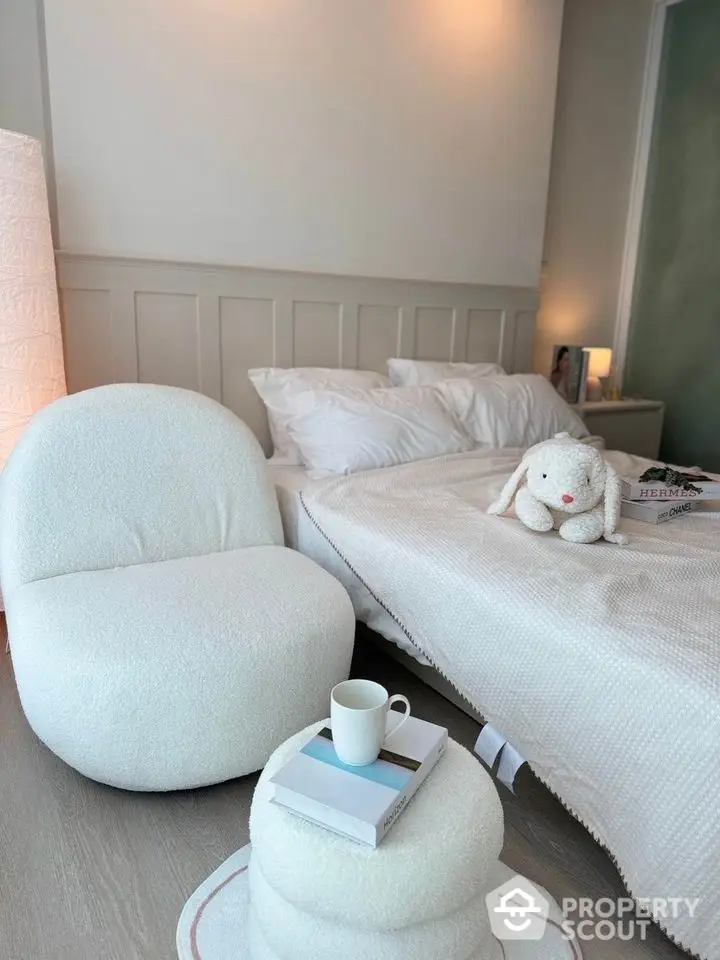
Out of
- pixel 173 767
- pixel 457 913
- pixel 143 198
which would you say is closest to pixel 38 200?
pixel 143 198

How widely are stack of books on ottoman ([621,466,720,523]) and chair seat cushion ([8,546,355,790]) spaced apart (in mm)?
908

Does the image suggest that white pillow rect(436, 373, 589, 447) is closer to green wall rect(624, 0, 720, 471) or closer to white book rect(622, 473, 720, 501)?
white book rect(622, 473, 720, 501)

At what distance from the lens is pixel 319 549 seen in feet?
6.89

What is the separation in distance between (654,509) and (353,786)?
132cm

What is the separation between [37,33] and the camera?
225cm

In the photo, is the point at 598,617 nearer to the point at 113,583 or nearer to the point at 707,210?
the point at 113,583

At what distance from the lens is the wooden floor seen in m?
1.23

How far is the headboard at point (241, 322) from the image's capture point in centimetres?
244

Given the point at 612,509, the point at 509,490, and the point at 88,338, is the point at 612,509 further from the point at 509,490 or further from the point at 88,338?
the point at 88,338

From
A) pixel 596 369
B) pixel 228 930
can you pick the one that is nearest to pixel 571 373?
pixel 596 369

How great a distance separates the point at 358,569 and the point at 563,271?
2.52m

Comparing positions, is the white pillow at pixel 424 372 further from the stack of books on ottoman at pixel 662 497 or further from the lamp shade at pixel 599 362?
the stack of books on ottoman at pixel 662 497

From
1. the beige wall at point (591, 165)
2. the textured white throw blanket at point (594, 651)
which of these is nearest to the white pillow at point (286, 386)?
the textured white throw blanket at point (594, 651)

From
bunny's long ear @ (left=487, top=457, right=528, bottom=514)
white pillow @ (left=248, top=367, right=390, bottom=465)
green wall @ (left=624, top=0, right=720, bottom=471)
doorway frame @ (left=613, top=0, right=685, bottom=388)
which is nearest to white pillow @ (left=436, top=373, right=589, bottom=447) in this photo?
white pillow @ (left=248, top=367, right=390, bottom=465)
